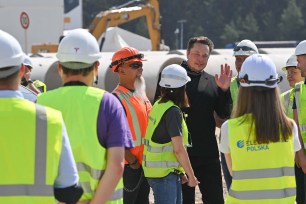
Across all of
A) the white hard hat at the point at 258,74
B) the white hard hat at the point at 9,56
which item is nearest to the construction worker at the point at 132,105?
the white hard hat at the point at 258,74

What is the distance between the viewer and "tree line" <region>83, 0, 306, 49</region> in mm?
87438

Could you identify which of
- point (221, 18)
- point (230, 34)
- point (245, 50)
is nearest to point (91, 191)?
point (245, 50)

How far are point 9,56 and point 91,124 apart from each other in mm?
627

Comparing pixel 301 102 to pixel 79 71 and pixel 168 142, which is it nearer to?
pixel 168 142

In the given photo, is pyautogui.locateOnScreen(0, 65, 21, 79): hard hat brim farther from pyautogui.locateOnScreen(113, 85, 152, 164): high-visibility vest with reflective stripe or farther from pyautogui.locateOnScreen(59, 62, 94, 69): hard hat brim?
pyautogui.locateOnScreen(113, 85, 152, 164): high-visibility vest with reflective stripe

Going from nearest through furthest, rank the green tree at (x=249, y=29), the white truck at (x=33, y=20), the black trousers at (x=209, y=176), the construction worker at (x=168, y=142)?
the construction worker at (x=168, y=142), the black trousers at (x=209, y=176), the white truck at (x=33, y=20), the green tree at (x=249, y=29)

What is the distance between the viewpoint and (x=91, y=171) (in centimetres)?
351

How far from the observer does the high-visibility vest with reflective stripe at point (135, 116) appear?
18.4ft

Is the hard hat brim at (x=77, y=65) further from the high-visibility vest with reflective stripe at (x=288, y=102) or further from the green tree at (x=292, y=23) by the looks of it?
the green tree at (x=292, y=23)

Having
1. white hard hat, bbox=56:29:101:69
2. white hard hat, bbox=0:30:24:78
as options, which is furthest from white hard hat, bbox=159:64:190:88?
white hard hat, bbox=0:30:24:78

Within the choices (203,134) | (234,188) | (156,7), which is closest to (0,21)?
(156,7)

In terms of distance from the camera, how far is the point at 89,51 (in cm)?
362

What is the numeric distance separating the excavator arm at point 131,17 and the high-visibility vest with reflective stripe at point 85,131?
30298mm

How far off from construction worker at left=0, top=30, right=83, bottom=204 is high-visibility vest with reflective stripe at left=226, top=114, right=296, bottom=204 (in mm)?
1234
